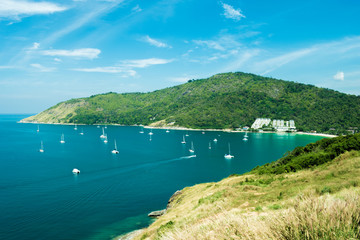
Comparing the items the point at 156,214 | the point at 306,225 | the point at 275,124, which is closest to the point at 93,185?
the point at 156,214

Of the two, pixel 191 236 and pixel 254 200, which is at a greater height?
pixel 191 236

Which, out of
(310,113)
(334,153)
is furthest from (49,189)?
(310,113)

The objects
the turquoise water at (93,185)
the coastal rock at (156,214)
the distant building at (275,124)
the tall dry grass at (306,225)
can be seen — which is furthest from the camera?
the distant building at (275,124)

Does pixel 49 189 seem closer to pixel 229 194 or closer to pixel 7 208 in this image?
pixel 7 208

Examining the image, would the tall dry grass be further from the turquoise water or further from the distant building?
the distant building

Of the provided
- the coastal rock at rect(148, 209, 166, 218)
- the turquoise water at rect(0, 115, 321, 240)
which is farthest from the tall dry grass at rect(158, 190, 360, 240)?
the coastal rock at rect(148, 209, 166, 218)

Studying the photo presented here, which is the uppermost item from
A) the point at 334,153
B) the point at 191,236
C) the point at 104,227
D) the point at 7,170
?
the point at 191,236

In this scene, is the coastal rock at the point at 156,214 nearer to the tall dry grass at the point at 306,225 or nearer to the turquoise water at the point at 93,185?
the turquoise water at the point at 93,185

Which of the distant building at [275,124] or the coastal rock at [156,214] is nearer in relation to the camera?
the coastal rock at [156,214]

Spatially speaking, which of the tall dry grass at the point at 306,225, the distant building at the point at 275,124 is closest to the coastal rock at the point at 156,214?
the tall dry grass at the point at 306,225
